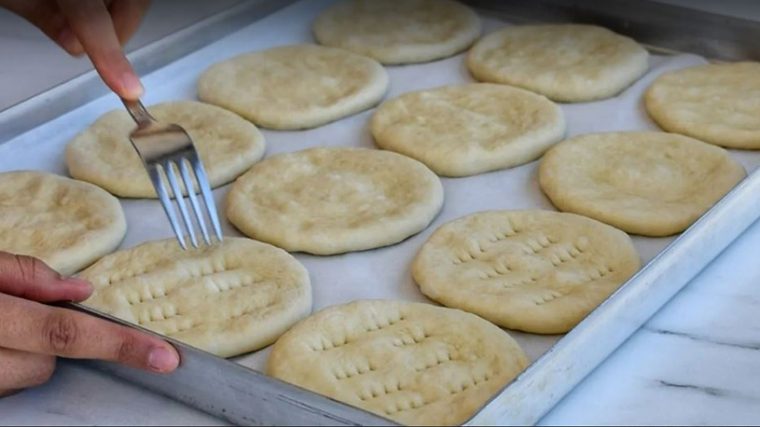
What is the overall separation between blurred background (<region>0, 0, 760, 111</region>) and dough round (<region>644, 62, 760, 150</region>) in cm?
21

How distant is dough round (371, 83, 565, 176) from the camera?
6.69 ft

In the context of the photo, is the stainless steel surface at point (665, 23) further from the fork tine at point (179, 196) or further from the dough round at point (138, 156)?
the fork tine at point (179, 196)

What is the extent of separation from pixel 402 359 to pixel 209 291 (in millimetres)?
347

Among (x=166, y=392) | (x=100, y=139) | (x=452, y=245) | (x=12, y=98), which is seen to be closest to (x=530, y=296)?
(x=452, y=245)

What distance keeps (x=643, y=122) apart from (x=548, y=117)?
202 millimetres

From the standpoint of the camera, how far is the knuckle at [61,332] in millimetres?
1476

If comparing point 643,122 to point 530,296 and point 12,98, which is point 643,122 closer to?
point 530,296

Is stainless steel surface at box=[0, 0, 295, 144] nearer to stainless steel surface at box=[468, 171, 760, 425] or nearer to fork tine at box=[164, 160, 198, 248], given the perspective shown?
fork tine at box=[164, 160, 198, 248]

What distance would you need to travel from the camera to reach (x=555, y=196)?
6.32 ft

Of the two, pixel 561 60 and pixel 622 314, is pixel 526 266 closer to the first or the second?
pixel 622 314

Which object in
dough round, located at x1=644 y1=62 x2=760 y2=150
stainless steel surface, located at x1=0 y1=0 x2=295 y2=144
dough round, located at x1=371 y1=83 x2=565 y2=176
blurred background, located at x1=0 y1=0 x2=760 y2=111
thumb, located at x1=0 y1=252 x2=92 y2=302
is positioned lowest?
blurred background, located at x1=0 y1=0 x2=760 y2=111

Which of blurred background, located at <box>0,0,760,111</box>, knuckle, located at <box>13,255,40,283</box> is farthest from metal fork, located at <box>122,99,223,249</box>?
blurred background, located at <box>0,0,760,111</box>

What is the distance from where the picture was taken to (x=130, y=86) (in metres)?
1.75

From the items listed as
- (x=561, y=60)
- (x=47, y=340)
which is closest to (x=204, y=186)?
(x=47, y=340)
